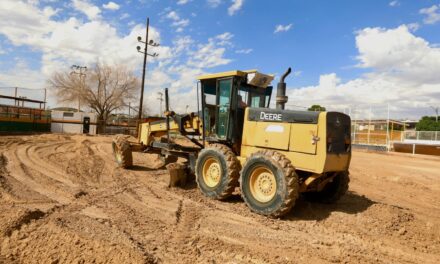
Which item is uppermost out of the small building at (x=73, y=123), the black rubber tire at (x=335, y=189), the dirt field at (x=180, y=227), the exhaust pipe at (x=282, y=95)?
the exhaust pipe at (x=282, y=95)

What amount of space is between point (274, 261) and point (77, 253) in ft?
7.85

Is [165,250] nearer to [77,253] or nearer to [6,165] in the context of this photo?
[77,253]

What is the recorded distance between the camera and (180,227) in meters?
5.75

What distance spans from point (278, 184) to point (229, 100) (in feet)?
7.91

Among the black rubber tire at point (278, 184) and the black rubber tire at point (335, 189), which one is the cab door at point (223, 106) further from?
the black rubber tire at point (335, 189)

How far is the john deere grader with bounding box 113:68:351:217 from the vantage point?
6.45 m

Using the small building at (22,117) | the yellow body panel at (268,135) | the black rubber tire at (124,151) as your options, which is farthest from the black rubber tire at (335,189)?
the small building at (22,117)

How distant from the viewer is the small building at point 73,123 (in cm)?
3247

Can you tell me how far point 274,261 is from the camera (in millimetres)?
4562

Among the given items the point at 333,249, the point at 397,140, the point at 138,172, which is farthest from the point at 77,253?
the point at 397,140

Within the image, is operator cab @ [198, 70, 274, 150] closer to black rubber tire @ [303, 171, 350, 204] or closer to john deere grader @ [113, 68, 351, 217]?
john deere grader @ [113, 68, 351, 217]

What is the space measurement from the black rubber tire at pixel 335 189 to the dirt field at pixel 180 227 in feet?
0.80

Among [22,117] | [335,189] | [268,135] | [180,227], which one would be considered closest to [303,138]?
[268,135]

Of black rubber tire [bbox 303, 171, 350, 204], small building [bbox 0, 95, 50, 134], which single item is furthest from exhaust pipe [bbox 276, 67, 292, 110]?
small building [bbox 0, 95, 50, 134]
